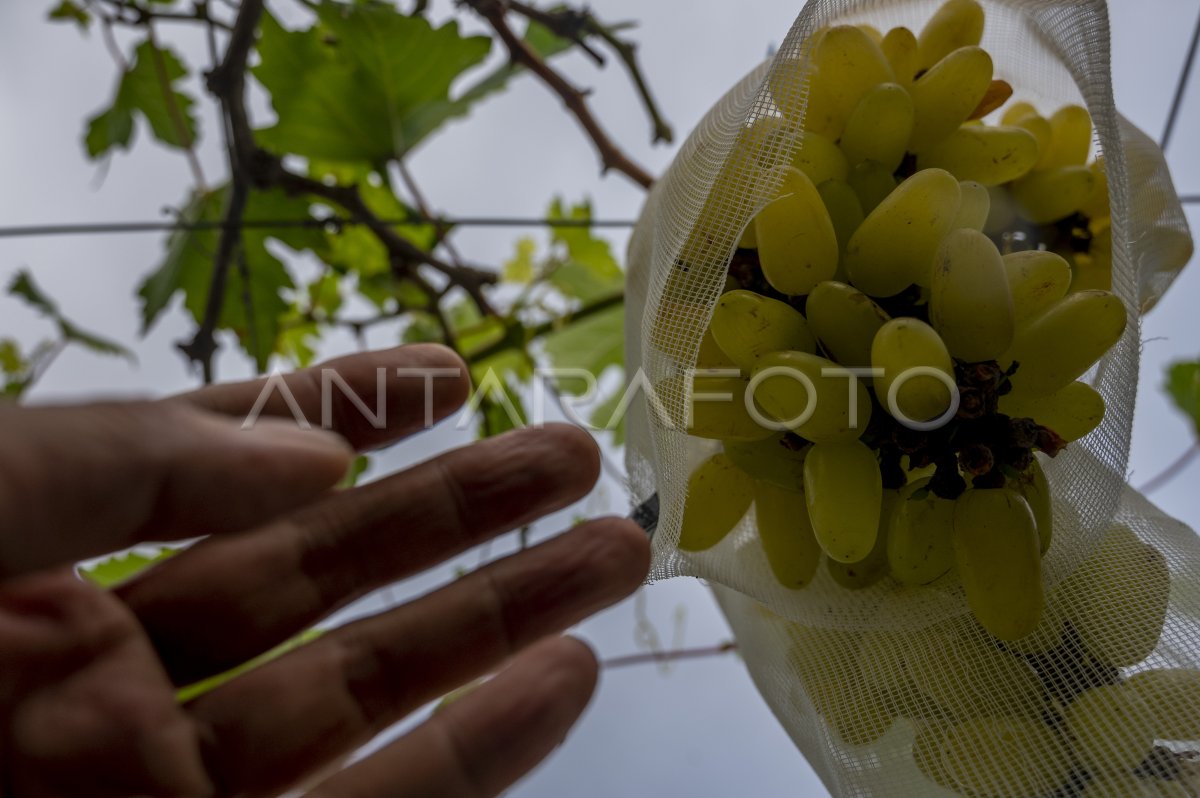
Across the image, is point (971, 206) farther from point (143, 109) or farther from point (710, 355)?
point (143, 109)

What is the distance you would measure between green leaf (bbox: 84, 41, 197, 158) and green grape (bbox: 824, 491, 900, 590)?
2.48 ft

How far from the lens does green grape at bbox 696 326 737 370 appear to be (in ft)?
1.31

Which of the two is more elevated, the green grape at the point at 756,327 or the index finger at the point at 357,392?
the green grape at the point at 756,327

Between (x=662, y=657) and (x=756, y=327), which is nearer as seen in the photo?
(x=756, y=327)

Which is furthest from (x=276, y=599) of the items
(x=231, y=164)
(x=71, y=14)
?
(x=71, y=14)

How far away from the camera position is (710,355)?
402 millimetres

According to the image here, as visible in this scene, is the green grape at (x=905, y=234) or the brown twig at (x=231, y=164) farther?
the brown twig at (x=231, y=164)

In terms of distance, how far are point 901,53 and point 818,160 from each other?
92 mm

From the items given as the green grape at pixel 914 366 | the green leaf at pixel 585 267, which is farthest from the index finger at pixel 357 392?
the green leaf at pixel 585 267

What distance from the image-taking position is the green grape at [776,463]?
0.38 meters

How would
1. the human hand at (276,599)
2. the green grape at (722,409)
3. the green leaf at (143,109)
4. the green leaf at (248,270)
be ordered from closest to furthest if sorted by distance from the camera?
1. the human hand at (276,599)
2. the green grape at (722,409)
3. the green leaf at (248,270)
4. the green leaf at (143,109)

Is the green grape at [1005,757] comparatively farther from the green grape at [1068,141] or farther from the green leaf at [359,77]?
the green leaf at [359,77]

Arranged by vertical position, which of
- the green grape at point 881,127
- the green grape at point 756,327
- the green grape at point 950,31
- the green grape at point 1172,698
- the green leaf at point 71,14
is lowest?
the green grape at point 1172,698

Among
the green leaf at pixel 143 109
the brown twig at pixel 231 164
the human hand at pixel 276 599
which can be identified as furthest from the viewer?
the green leaf at pixel 143 109
